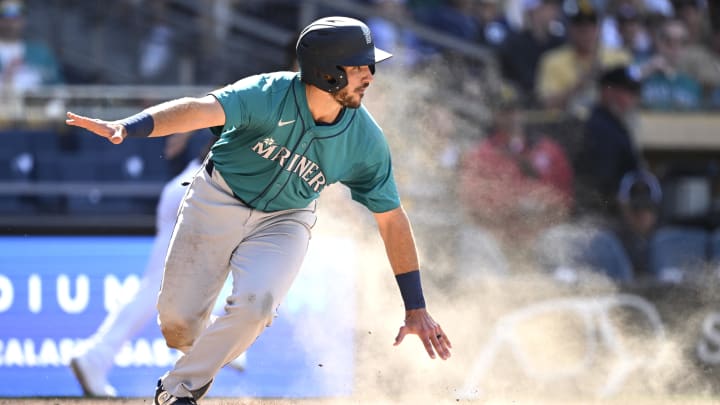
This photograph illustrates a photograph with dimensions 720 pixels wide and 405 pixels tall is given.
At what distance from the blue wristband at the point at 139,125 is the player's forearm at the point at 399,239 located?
4.35ft

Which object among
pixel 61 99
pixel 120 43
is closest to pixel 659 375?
pixel 61 99

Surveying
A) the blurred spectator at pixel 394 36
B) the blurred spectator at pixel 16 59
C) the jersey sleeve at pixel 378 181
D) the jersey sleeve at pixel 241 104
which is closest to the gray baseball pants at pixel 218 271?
the jersey sleeve at pixel 378 181

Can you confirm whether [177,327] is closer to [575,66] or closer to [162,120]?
[162,120]

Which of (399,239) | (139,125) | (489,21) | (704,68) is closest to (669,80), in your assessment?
(704,68)

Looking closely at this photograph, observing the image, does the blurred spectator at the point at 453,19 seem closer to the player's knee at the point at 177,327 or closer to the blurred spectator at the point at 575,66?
the blurred spectator at the point at 575,66

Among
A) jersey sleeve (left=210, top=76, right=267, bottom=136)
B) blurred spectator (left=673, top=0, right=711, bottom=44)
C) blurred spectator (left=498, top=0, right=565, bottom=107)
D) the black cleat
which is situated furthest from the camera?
blurred spectator (left=673, top=0, right=711, bottom=44)

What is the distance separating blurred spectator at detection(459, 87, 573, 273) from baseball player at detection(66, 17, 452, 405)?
4885mm

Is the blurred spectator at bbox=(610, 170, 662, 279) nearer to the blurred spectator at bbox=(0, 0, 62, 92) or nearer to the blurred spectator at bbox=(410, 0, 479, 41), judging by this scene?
the blurred spectator at bbox=(410, 0, 479, 41)

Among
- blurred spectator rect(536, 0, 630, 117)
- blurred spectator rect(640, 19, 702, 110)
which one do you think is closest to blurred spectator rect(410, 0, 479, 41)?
blurred spectator rect(536, 0, 630, 117)

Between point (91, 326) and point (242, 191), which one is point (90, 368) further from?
point (242, 191)

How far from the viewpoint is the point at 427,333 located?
17.5 ft

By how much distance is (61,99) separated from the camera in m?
10.7

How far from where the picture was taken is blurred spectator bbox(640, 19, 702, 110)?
42.4ft

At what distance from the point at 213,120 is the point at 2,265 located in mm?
4019
